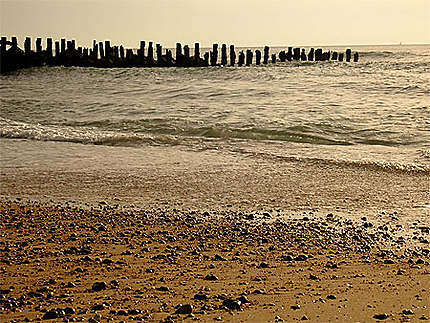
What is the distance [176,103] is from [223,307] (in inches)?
470

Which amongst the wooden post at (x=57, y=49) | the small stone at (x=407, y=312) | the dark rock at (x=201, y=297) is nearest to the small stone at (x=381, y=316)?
the small stone at (x=407, y=312)

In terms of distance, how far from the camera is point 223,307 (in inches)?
123

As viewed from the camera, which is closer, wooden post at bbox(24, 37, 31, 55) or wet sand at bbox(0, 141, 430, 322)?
wet sand at bbox(0, 141, 430, 322)

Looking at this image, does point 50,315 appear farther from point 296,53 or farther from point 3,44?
point 296,53

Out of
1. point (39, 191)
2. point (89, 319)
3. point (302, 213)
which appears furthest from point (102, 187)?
point (89, 319)

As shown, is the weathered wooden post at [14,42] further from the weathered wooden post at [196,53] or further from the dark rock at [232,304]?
the dark rock at [232,304]

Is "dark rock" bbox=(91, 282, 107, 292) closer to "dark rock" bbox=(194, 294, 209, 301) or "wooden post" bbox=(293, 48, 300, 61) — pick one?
"dark rock" bbox=(194, 294, 209, 301)

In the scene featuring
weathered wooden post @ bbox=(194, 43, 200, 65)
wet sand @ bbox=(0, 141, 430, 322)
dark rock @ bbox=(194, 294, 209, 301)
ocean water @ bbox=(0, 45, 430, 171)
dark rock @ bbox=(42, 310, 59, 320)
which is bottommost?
wet sand @ bbox=(0, 141, 430, 322)

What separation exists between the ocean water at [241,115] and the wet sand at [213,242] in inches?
65.7

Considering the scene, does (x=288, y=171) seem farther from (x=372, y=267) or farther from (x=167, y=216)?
(x=372, y=267)

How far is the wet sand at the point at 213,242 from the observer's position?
319 cm

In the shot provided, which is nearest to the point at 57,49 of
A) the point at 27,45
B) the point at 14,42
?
the point at 27,45

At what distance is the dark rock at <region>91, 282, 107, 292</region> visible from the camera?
3418mm

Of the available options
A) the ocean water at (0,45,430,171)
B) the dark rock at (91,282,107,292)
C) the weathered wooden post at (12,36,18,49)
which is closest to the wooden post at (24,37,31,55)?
the weathered wooden post at (12,36,18,49)
